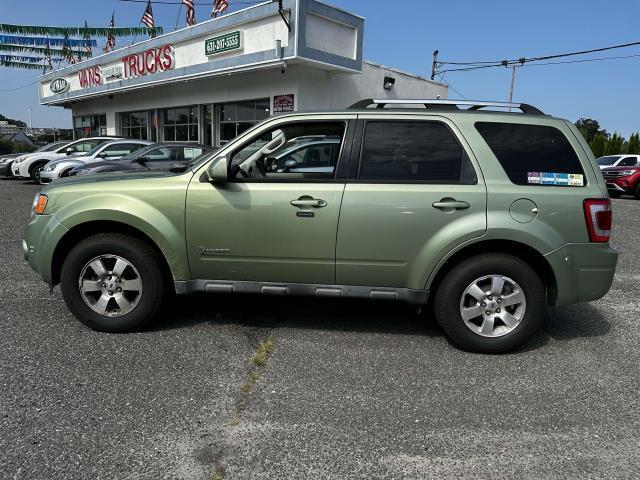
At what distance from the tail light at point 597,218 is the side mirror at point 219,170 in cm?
272

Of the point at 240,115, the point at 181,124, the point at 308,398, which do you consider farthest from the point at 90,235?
the point at 181,124

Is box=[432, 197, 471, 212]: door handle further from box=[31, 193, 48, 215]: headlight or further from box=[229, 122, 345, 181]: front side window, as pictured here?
box=[31, 193, 48, 215]: headlight

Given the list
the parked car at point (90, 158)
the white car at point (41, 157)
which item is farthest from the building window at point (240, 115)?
the white car at point (41, 157)

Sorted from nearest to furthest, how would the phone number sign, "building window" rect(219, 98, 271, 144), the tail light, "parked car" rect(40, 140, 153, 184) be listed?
the tail light, "parked car" rect(40, 140, 153, 184), the phone number sign, "building window" rect(219, 98, 271, 144)

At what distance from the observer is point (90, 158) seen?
1468 centimetres

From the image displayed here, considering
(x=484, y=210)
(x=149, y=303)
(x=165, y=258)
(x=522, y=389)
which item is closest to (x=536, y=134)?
(x=484, y=210)

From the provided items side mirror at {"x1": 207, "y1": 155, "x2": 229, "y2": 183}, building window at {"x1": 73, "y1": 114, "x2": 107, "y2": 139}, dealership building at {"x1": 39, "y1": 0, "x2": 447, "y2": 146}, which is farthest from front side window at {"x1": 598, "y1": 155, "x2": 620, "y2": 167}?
building window at {"x1": 73, "y1": 114, "x2": 107, "y2": 139}

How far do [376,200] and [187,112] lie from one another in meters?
17.9

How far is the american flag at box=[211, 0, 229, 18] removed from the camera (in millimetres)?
17000

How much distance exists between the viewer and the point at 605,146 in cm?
3450

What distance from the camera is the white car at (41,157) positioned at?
55.6 feet

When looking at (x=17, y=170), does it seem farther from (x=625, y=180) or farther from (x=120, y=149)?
(x=625, y=180)

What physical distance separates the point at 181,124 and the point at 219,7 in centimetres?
526

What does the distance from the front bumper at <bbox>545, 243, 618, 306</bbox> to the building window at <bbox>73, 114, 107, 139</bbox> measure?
1073 inches
